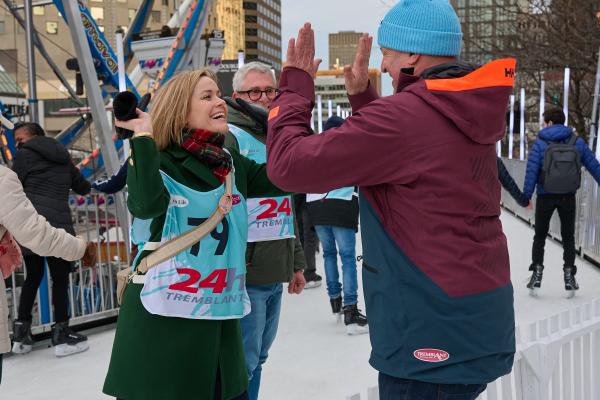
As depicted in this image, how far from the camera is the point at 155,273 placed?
2.45 metres

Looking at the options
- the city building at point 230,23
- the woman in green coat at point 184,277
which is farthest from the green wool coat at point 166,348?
the city building at point 230,23

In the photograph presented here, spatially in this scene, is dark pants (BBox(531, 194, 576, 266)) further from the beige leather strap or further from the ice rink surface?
the beige leather strap

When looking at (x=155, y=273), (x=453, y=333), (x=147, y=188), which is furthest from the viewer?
(x=155, y=273)

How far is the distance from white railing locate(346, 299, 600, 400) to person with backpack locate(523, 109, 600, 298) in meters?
3.95

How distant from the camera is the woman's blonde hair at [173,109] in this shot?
2.55m

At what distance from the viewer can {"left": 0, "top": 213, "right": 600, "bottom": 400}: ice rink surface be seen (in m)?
4.85

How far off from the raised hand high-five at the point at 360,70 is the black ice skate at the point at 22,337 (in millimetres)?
4527

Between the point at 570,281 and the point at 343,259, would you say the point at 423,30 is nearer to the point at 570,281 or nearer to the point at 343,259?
the point at 343,259

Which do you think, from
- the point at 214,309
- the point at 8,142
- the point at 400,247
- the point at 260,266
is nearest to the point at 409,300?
the point at 400,247

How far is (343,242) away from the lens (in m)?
6.50

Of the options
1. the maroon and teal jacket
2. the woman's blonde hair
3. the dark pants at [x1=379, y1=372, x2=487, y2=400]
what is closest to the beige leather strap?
the woman's blonde hair

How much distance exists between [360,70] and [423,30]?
0.74 ft

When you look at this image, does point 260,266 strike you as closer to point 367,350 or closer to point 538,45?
point 367,350

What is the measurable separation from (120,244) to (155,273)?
481 centimetres
